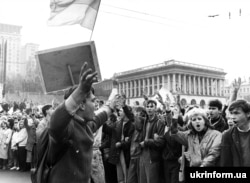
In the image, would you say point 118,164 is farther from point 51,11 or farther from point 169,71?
point 169,71

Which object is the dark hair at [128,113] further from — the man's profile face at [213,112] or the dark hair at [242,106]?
→ the dark hair at [242,106]

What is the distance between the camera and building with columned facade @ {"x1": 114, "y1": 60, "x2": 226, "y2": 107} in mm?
87812

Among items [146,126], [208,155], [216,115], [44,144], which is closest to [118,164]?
[146,126]

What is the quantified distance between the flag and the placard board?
0.92m

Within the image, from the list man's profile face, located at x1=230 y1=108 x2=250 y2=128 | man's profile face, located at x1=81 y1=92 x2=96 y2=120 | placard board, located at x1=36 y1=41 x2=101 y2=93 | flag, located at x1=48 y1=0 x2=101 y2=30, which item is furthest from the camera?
flag, located at x1=48 y1=0 x2=101 y2=30

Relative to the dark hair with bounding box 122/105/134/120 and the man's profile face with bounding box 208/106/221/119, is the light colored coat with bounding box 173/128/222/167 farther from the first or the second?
the dark hair with bounding box 122/105/134/120

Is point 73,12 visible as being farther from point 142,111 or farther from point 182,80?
point 182,80

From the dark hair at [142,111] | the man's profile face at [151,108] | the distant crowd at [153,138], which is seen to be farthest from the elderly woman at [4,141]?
the man's profile face at [151,108]

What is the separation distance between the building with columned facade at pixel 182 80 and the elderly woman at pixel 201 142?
261 ft

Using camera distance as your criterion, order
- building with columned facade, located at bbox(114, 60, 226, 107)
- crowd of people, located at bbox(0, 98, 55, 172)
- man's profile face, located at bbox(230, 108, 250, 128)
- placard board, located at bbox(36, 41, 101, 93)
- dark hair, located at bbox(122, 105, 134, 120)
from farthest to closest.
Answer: building with columned facade, located at bbox(114, 60, 226, 107), crowd of people, located at bbox(0, 98, 55, 172), dark hair, located at bbox(122, 105, 134, 120), man's profile face, located at bbox(230, 108, 250, 128), placard board, located at bbox(36, 41, 101, 93)

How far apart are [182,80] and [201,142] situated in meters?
86.0

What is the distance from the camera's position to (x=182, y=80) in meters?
89.9

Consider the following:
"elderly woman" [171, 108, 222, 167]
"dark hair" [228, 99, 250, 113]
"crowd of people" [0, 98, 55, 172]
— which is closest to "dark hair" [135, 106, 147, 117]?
"elderly woman" [171, 108, 222, 167]

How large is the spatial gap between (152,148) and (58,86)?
11.3 feet
